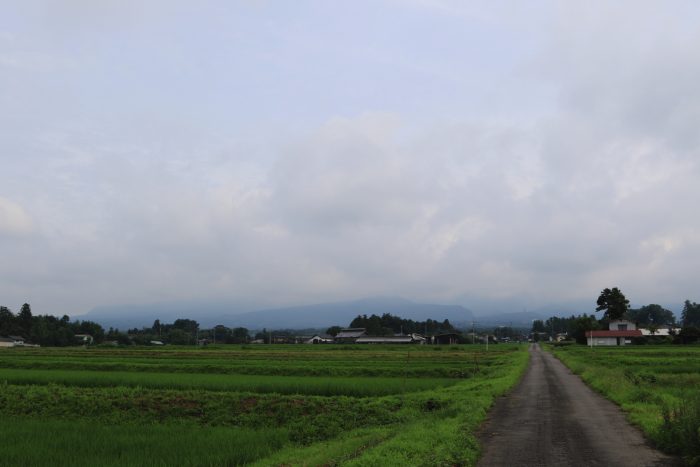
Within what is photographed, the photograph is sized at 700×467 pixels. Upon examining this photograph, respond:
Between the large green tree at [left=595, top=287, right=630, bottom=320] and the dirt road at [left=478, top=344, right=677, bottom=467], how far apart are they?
10599 centimetres

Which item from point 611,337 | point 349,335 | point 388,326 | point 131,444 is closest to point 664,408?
point 131,444

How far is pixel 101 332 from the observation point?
452 ft

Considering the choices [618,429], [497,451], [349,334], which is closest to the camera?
[497,451]

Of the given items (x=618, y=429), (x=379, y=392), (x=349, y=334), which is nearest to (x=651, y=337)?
(x=349, y=334)

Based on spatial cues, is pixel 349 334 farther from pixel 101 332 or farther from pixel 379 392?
pixel 379 392

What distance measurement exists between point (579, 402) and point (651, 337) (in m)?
100

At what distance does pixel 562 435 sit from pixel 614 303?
116275 mm

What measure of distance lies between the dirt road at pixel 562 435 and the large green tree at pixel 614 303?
348ft

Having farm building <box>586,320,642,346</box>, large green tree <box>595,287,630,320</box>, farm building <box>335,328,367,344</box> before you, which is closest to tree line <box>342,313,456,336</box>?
farm building <box>335,328,367,344</box>

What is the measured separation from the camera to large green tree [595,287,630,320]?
116750 millimetres

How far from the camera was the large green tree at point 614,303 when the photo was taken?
116750 mm

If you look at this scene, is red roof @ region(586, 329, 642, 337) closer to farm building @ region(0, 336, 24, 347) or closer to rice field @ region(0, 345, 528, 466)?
rice field @ region(0, 345, 528, 466)

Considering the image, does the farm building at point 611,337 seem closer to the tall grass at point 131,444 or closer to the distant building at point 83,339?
the tall grass at point 131,444

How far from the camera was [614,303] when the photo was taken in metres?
117
